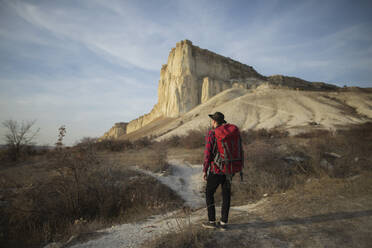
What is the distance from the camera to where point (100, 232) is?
10.5 ft

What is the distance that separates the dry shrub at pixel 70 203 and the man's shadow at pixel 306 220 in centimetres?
267

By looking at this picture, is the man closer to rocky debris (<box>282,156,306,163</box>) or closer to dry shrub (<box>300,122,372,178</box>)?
dry shrub (<box>300,122,372,178</box>)

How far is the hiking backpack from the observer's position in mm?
2549

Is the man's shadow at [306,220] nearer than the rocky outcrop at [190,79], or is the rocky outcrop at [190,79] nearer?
the man's shadow at [306,220]

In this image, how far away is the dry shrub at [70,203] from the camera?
404cm

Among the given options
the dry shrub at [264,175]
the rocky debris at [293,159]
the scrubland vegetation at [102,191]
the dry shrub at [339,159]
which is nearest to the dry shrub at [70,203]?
the scrubland vegetation at [102,191]

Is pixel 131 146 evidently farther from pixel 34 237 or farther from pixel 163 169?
pixel 34 237

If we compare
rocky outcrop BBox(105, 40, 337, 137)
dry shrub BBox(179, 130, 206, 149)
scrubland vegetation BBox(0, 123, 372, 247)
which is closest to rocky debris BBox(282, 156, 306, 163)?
scrubland vegetation BBox(0, 123, 372, 247)

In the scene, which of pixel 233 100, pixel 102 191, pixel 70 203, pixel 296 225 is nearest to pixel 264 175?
pixel 296 225

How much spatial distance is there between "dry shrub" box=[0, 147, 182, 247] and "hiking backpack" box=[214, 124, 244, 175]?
3.02 metres

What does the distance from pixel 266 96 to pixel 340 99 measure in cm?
1247

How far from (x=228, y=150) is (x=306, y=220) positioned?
1.90 metres

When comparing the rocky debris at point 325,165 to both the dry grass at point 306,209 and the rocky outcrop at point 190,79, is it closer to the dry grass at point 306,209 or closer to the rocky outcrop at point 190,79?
the dry grass at point 306,209

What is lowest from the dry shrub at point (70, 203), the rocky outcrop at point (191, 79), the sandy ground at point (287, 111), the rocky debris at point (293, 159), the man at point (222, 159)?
the dry shrub at point (70, 203)
